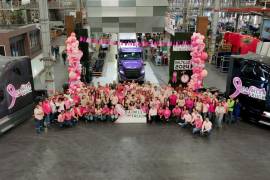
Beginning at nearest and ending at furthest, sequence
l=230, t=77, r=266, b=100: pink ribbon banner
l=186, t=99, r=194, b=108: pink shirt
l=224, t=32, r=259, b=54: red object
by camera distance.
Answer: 1. l=230, t=77, r=266, b=100: pink ribbon banner
2. l=186, t=99, r=194, b=108: pink shirt
3. l=224, t=32, r=259, b=54: red object

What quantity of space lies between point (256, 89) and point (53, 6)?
109ft

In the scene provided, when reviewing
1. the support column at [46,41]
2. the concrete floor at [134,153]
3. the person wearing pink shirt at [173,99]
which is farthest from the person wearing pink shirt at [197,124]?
the support column at [46,41]

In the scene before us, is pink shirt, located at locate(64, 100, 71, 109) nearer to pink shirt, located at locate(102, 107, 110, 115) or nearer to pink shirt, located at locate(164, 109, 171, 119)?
pink shirt, located at locate(102, 107, 110, 115)

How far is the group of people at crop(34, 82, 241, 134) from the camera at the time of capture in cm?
1316

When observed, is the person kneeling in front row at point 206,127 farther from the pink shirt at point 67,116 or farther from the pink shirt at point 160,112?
the pink shirt at point 67,116

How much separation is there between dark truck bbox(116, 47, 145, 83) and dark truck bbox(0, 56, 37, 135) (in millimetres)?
7506

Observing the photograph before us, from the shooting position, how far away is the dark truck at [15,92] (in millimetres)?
12547

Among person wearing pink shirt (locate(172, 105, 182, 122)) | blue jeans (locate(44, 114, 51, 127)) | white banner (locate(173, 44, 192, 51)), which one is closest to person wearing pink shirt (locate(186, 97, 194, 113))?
person wearing pink shirt (locate(172, 105, 182, 122))

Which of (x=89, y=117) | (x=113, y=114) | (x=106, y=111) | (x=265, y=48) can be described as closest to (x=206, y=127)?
(x=113, y=114)

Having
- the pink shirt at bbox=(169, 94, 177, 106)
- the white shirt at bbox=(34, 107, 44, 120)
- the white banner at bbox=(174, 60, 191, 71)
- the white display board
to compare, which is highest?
the white display board

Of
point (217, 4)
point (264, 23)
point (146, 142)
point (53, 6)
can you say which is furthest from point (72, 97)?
point (53, 6)

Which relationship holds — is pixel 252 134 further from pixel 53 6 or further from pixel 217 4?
pixel 53 6

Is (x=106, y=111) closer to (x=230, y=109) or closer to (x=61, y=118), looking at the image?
(x=61, y=118)

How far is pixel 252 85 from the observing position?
13555mm
